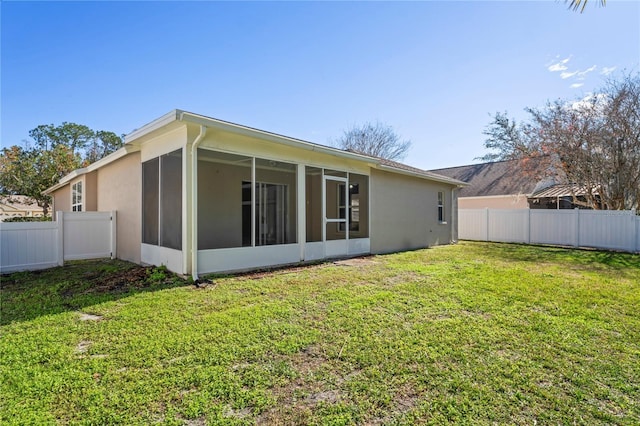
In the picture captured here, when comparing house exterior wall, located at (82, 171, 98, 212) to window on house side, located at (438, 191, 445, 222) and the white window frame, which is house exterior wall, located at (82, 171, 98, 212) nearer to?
the white window frame

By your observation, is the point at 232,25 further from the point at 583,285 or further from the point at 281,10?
the point at 583,285

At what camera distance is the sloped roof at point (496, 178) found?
17.6 m

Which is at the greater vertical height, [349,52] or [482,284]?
[349,52]

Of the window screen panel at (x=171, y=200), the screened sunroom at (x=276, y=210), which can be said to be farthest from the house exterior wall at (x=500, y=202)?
the window screen panel at (x=171, y=200)

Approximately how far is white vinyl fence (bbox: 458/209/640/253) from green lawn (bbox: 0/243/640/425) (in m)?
7.78

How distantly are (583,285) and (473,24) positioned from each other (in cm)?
684

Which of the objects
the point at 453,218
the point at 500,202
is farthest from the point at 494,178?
the point at 453,218

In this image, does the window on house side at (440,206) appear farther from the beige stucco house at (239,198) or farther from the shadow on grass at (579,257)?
the shadow on grass at (579,257)

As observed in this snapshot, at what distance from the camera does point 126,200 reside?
861 cm

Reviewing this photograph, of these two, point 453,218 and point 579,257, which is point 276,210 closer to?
point 453,218

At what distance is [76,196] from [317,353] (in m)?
13.3

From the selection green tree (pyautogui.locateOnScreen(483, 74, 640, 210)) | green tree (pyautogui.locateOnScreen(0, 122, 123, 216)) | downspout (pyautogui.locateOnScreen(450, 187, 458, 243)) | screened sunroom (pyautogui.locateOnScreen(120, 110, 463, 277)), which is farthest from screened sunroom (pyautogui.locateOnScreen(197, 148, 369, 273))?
green tree (pyautogui.locateOnScreen(0, 122, 123, 216))

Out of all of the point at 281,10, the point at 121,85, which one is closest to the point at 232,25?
the point at 281,10

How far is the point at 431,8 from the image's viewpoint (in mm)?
8430
